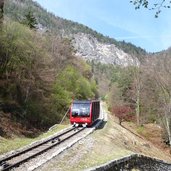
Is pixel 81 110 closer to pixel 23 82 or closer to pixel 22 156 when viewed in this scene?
pixel 23 82

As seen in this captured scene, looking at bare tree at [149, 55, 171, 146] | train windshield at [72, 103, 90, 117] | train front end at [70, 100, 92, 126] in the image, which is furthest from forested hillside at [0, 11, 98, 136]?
bare tree at [149, 55, 171, 146]


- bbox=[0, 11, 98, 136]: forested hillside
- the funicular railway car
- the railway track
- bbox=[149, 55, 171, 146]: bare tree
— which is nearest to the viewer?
the railway track

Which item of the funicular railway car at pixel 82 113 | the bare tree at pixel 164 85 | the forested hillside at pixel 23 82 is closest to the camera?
the forested hillside at pixel 23 82

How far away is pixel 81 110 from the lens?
116 ft

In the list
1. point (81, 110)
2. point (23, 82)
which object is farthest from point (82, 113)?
point (23, 82)

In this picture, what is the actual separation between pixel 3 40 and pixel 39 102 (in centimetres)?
829

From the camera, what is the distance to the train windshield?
35156 millimetres

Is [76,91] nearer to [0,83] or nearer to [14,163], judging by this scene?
[0,83]

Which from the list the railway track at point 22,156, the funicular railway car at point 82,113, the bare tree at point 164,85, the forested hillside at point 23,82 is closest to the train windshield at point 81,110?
the funicular railway car at point 82,113

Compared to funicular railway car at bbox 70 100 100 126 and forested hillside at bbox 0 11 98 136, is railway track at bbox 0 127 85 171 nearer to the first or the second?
forested hillside at bbox 0 11 98 136

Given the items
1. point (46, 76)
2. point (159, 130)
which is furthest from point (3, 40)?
point (159, 130)

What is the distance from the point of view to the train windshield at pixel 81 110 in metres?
35.2

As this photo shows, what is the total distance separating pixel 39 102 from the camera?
124 ft

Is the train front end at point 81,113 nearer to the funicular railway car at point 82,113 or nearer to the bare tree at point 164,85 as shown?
the funicular railway car at point 82,113
